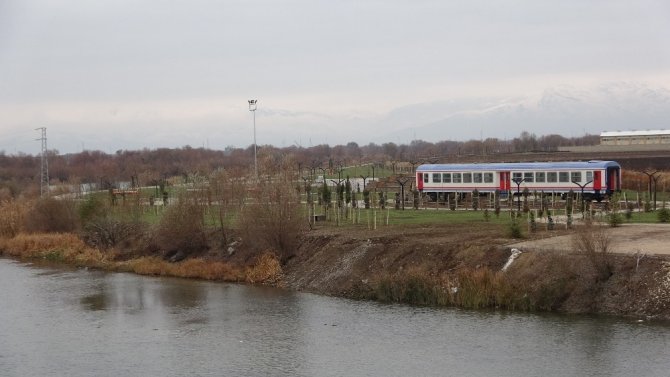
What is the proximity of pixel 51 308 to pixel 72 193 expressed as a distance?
27.7m

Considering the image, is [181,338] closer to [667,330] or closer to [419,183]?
[667,330]

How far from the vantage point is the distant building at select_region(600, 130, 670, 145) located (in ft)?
277

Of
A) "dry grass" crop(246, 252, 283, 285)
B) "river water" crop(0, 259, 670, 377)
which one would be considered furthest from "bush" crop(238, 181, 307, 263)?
"river water" crop(0, 259, 670, 377)

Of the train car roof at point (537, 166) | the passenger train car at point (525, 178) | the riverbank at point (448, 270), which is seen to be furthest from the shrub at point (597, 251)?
the train car roof at point (537, 166)

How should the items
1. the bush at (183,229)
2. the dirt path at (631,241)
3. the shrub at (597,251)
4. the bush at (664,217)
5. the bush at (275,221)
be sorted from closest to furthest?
1. the shrub at (597,251)
2. the dirt path at (631,241)
3. the bush at (664,217)
4. the bush at (275,221)
5. the bush at (183,229)

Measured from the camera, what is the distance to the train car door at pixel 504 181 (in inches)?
2029

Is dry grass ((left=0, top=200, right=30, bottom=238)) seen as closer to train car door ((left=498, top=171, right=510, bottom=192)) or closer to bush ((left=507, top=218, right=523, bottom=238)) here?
train car door ((left=498, top=171, right=510, bottom=192))

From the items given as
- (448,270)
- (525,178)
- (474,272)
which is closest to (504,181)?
(525,178)

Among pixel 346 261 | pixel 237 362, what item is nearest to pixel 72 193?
A: pixel 346 261

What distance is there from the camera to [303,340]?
2470 cm

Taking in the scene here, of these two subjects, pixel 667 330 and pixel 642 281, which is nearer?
pixel 667 330

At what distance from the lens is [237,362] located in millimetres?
22469

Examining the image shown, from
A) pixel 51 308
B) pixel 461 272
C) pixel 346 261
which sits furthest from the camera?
pixel 346 261

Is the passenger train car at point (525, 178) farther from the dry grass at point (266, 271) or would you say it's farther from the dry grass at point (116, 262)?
the dry grass at point (116, 262)
